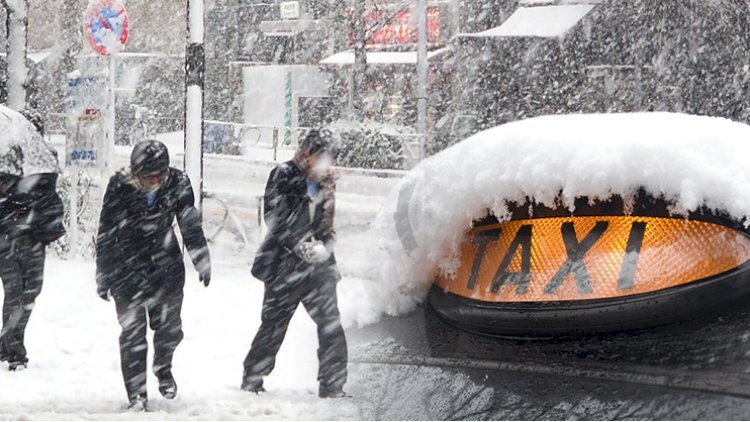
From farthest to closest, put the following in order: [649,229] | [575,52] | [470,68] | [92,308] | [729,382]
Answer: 1. [470,68]
2. [575,52]
3. [92,308]
4. [649,229]
5. [729,382]

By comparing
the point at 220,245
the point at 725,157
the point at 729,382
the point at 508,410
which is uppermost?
the point at 725,157

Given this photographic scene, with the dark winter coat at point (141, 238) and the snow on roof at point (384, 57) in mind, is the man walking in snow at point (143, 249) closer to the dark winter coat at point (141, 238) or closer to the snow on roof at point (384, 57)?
the dark winter coat at point (141, 238)

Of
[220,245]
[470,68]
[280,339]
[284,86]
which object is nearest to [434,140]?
[470,68]

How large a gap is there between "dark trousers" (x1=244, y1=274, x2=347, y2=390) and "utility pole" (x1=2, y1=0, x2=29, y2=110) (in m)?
7.35

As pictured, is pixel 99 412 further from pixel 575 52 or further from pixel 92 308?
pixel 575 52

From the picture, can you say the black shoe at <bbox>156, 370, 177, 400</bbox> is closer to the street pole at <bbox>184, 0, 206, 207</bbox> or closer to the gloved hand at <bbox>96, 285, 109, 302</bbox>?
the gloved hand at <bbox>96, 285, 109, 302</bbox>

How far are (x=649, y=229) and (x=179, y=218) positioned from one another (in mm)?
4725

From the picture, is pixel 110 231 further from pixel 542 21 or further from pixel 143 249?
pixel 542 21

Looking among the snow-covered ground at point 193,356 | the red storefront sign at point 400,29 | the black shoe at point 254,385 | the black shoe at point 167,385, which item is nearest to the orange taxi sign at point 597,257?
the snow-covered ground at point 193,356

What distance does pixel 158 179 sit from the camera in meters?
5.80

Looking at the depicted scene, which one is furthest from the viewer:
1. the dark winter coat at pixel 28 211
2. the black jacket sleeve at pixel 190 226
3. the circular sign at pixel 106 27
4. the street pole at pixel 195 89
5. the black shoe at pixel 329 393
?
the circular sign at pixel 106 27

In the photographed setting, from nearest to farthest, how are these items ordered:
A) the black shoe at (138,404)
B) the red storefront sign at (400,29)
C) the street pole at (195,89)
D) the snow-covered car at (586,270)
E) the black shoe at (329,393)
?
the snow-covered car at (586,270)
the black shoe at (329,393)
the black shoe at (138,404)
the street pole at (195,89)
the red storefront sign at (400,29)

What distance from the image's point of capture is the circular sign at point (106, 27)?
11672 millimetres

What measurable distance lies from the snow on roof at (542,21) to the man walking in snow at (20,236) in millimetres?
19488
